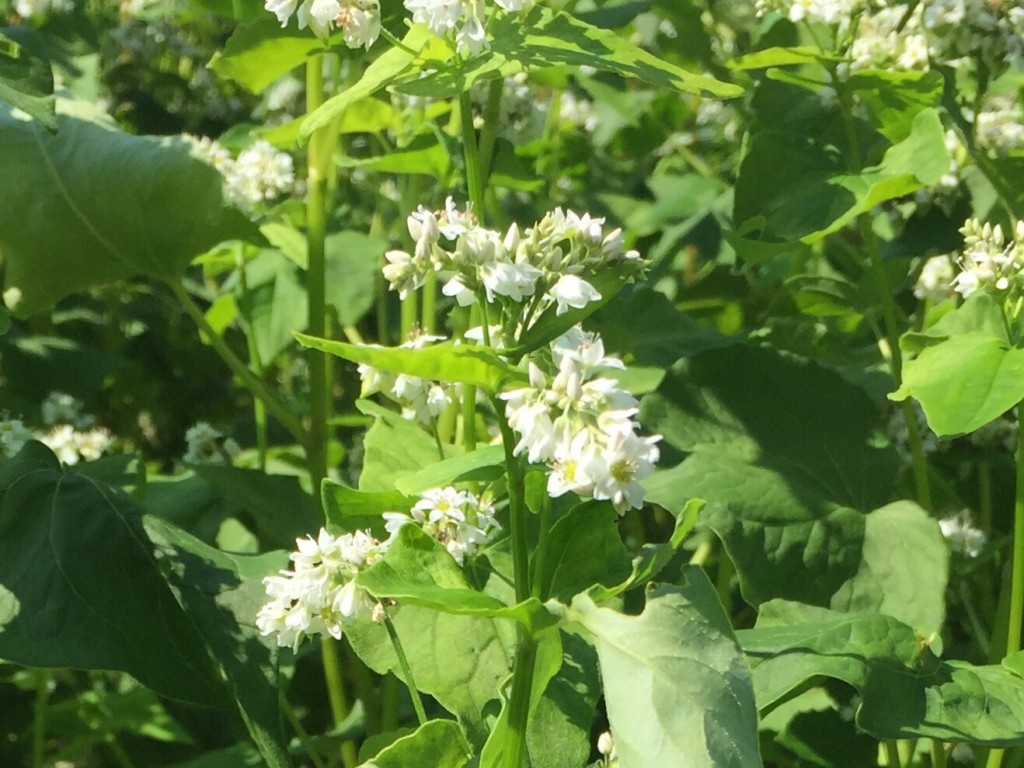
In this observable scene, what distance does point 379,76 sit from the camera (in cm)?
66

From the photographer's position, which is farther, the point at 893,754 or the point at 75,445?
the point at 75,445

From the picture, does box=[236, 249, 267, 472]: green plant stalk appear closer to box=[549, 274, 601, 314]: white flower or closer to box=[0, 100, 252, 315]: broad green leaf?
box=[0, 100, 252, 315]: broad green leaf

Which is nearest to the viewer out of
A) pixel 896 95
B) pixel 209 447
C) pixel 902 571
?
pixel 902 571

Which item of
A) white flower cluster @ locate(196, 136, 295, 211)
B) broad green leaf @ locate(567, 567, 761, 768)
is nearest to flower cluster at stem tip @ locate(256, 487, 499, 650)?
broad green leaf @ locate(567, 567, 761, 768)

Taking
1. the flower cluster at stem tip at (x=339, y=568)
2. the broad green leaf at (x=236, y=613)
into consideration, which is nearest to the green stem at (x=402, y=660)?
the flower cluster at stem tip at (x=339, y=568)

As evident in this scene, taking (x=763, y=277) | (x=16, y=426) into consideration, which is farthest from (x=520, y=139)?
(x=16, y=426)

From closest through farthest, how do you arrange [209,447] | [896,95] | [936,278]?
[896,95] → [936,278] → [209,447]

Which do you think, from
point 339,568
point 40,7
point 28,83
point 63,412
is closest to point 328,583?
point 339,568

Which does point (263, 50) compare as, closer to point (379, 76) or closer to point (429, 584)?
point (379, 76)

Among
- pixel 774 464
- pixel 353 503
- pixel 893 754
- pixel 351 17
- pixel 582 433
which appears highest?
pixel 351 17

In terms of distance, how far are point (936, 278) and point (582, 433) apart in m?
0.68

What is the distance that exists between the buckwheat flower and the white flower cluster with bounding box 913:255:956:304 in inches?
30.1

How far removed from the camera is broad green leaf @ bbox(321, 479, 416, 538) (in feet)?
2.12

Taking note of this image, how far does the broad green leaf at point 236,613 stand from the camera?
72 centimetres
